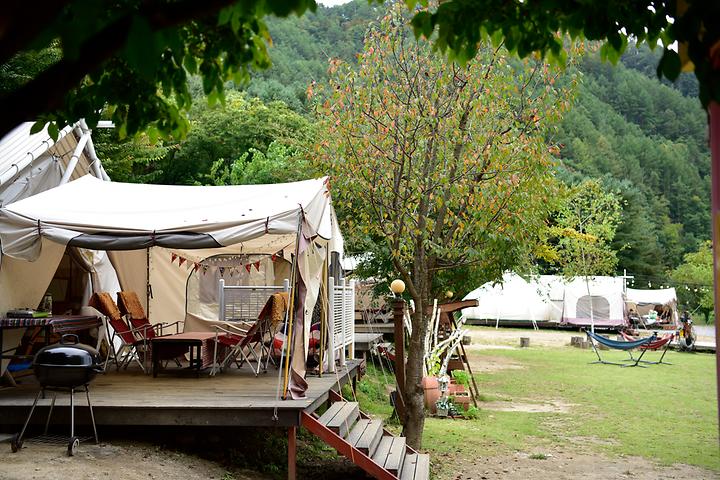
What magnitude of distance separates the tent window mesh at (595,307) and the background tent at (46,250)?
2657cm

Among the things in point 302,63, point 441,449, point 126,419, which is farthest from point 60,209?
point 302,63

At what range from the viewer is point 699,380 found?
17406 mm

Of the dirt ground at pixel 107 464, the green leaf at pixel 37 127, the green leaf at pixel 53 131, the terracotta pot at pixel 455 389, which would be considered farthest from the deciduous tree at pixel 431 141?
the green leaf at pixel 37 127

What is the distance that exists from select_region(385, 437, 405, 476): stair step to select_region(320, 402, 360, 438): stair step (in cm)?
49

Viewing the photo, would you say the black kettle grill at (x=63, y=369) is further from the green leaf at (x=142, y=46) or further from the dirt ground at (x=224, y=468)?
the green leaf at (x=142, y=46)

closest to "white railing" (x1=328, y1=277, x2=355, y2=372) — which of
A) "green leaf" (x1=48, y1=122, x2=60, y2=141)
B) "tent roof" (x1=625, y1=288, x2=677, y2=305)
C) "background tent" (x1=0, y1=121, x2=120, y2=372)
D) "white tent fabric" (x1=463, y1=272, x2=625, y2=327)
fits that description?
"background tent" (x1=0, y1=121, x2=120, y2=372)

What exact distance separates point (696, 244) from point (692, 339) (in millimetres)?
36900

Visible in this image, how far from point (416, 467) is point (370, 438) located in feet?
1.89

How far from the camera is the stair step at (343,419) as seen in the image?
715cm

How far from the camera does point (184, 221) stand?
7.93 meters

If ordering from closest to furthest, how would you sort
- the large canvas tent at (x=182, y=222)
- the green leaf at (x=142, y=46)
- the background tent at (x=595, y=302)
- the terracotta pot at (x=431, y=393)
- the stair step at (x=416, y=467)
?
the green leaf at (x=142, y=46)
the stair step at (x=416, y=467)
the large canvas tent at (x=182, y=222)
the terracotta pot at (x=431, y=393)
the background tent at (x=595, y=302)

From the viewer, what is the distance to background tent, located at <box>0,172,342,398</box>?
754 cm

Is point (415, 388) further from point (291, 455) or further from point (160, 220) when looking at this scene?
point (160, 220)

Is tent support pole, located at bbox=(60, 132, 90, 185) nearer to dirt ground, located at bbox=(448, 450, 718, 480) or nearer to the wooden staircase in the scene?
the wooden staircase
